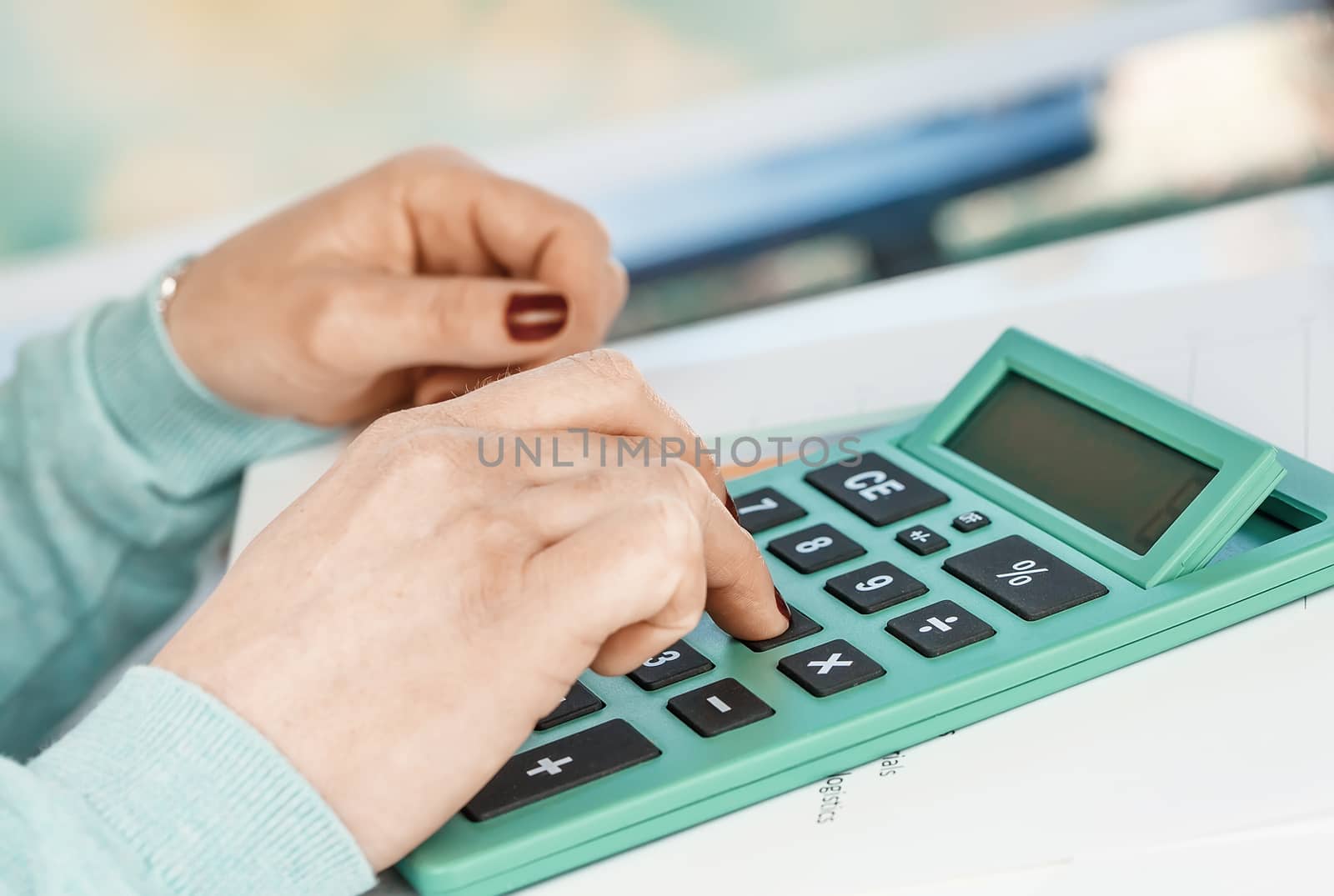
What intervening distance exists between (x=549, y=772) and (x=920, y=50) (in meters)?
1.01

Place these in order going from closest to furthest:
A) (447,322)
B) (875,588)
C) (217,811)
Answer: (217,811) → (875,588) → (447,322)

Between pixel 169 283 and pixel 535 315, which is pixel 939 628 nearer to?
pixel 535 315

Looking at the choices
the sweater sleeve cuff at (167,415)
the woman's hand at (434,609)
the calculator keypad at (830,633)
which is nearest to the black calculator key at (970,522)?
the calculator keypad at (830,633)

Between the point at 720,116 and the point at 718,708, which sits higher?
the point at 720,116

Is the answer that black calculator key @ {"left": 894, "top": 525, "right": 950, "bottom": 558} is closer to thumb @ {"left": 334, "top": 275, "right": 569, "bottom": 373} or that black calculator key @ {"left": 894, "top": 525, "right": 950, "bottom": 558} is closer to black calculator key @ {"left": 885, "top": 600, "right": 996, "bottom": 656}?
black calculator key @ {"left": 885, "top": 600, "right": 996, "bottom": 656}

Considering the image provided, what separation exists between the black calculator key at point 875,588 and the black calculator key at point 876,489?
4 centimetres

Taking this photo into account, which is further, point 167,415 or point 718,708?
point 167,415

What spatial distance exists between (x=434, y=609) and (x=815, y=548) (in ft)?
0.59

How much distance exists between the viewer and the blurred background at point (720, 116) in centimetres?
119

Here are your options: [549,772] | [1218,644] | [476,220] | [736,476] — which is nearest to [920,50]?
[476,220]

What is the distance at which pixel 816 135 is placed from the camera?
130cm

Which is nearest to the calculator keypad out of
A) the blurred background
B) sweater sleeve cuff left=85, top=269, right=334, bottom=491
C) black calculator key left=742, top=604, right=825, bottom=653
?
black calculator key left=742, top=604, right=825, bottom=653

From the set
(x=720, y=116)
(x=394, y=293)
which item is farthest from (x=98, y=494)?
(x=720, y=116)

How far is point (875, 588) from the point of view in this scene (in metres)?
0.52
